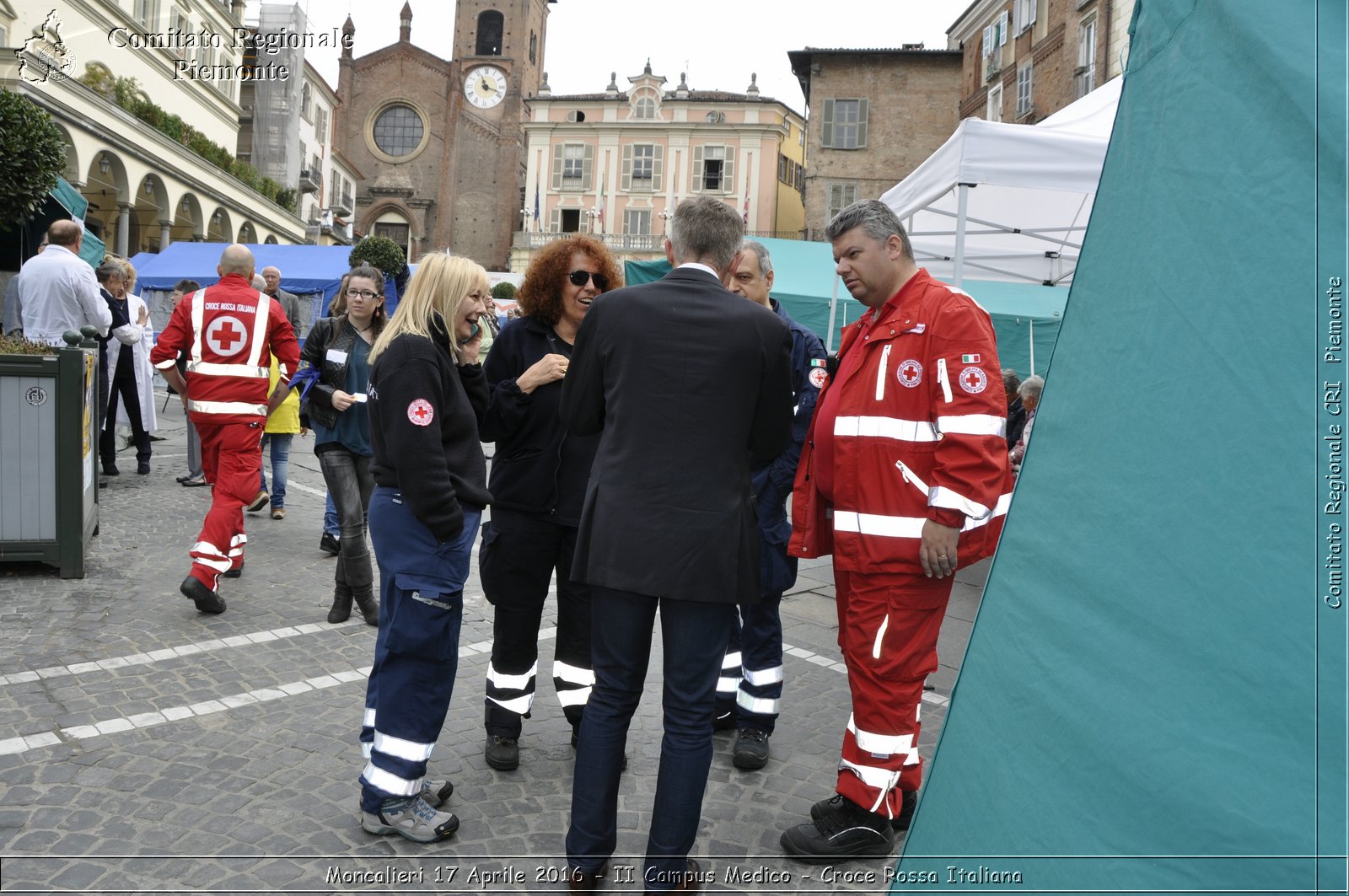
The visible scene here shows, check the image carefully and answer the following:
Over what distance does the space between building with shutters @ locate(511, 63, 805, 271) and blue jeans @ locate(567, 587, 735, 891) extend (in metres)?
53.8

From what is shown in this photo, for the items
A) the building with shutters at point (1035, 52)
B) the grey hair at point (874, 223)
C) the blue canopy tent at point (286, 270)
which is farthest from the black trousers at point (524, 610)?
the building with shutters at point (1035, 52)

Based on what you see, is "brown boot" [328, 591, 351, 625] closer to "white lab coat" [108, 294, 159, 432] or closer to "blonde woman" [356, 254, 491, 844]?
"blonde woman" [356, 254, 491, 844]

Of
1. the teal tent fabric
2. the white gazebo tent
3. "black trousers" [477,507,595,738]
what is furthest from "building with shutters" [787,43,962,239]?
the teal tent fabric

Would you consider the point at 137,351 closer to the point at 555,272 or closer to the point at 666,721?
the point at 555,272

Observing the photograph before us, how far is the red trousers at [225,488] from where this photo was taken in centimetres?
568

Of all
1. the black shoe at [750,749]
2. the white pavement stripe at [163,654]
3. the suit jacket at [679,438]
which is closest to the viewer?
the suit jacket at [679,438]

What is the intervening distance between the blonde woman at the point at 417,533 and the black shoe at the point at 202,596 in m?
2.69

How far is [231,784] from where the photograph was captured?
11.8ft

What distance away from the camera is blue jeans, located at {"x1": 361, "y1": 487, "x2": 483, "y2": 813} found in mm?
3240

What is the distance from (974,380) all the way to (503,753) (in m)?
2.14

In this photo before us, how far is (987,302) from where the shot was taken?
15.1 meters

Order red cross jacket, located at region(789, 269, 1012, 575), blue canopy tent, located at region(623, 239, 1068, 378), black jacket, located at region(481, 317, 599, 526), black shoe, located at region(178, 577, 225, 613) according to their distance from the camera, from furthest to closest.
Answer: blue canopy tent, located at region(623, 239, 1068, 378), black shoe, located at region(178, 577, 225, 613), black jacket, located at region(481, 317, 599, 526), red cross jacket, located at region(789, 269, 1012, 575)

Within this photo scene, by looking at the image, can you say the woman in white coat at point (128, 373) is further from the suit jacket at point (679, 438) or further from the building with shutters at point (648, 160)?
the building with shutters at point (648, 160)

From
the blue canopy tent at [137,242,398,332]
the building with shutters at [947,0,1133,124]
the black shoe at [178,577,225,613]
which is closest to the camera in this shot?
the black shoe at [178,577,225,613]
